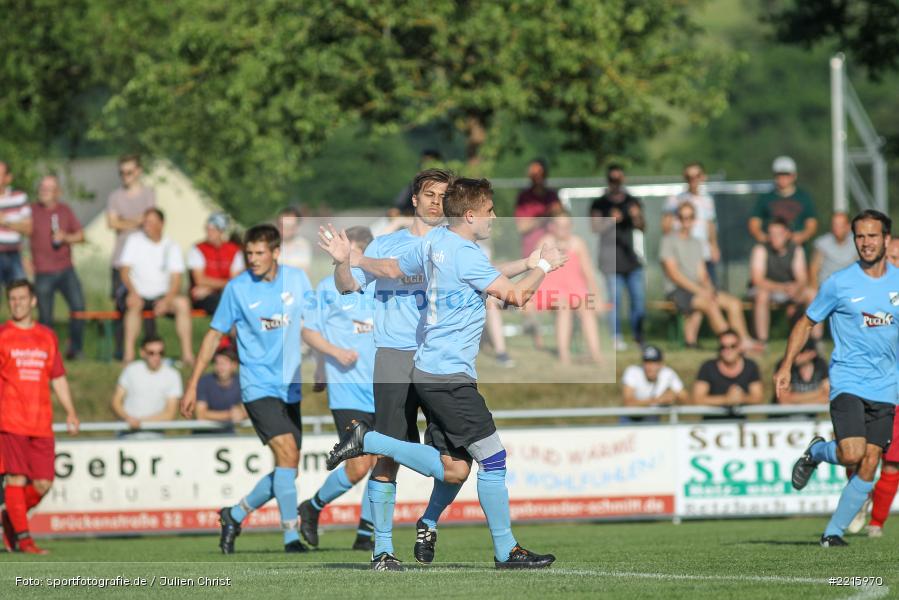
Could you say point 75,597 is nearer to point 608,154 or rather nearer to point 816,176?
point 608,154

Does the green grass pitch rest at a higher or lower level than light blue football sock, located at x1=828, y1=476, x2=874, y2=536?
lower

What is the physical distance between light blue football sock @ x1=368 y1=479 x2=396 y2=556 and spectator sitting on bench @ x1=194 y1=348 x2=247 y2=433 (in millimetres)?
7619

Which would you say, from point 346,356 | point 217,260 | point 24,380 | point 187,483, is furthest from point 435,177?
point 217,260

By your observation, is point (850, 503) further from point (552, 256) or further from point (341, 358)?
point (341, 358)

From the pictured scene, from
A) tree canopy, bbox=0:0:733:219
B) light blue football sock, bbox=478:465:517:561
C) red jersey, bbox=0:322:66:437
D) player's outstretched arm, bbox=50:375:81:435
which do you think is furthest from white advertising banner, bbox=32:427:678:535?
light blue football sock, bbox=478:465:517:561

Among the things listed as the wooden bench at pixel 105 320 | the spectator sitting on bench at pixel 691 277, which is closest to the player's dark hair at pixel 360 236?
the wooden bench at pixel 105 320

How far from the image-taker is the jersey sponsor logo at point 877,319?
10.8m

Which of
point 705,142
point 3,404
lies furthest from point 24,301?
point 705,142

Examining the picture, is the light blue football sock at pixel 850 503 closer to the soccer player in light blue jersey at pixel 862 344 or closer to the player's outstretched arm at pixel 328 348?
the soccer player in light blue jersey at pixel 862 344

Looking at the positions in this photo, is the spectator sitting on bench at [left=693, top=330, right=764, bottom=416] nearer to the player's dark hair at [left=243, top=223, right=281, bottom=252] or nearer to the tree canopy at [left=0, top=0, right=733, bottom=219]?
the tree canopy at [left=0, top=0, right=733, bottom=219]

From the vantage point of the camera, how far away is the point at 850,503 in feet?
36.0

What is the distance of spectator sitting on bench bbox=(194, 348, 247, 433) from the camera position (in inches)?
656

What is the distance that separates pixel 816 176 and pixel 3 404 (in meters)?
85.0

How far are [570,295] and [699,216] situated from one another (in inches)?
85.8
